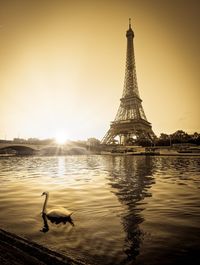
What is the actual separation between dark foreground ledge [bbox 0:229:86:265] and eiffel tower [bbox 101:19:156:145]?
98.7 metres

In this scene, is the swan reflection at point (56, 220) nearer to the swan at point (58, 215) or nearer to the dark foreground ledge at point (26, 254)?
the swan at point (58, 215)

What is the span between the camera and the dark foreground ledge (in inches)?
239

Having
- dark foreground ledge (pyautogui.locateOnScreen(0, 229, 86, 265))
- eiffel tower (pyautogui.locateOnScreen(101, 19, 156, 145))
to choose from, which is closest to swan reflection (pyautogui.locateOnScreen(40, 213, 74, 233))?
dark foreground ledge (pyautogui.locateOnScreen(0, 229, 86, 265))

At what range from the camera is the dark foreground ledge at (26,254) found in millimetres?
6074

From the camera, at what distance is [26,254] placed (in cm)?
650

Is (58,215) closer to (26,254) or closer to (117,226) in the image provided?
(117,226)

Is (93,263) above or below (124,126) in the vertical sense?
below

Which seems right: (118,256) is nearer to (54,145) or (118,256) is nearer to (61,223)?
(61,223)

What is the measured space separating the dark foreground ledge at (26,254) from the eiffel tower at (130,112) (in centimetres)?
9874

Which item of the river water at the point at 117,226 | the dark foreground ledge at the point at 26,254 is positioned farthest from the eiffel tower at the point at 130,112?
the dark foreground ledge at the point at 26,254

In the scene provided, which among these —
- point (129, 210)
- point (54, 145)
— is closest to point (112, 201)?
point (129, 210)

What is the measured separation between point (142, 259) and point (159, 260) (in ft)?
1.42

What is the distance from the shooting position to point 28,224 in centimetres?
984

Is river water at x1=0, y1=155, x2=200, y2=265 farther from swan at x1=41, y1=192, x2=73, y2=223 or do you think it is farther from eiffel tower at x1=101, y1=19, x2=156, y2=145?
eiffel tower at x1=101, y1=19, x2=156, y2=145
